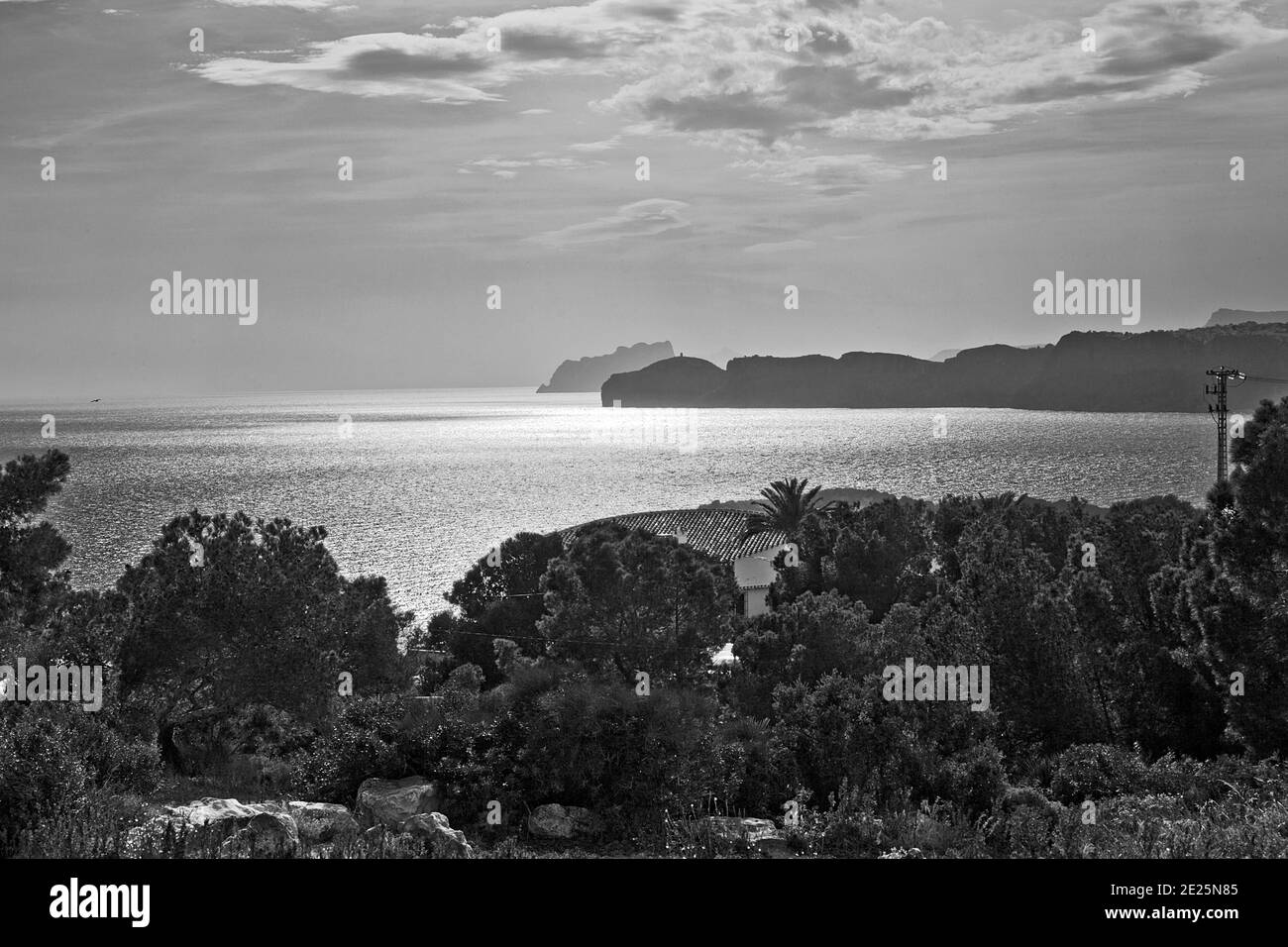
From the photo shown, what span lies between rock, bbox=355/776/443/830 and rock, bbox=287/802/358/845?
38cm

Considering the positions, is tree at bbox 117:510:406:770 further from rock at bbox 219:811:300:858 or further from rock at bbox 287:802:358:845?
rock at bbox 219:811:300:858

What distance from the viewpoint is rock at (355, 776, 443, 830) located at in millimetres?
11852

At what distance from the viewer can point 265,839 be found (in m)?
8.13

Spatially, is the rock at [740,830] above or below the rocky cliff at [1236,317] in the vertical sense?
below

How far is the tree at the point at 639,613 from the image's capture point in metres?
23.7

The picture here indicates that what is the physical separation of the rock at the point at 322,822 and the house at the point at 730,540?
90.5 ft

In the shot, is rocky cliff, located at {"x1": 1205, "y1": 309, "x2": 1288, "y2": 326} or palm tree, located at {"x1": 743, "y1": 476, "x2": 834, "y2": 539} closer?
palm tree, located at {"x1": 743, "y1": 476, "x2": 834, "y2": 539}

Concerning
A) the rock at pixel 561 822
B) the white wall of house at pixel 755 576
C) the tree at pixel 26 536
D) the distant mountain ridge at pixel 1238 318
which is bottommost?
the white wall of house at pixel 755 576

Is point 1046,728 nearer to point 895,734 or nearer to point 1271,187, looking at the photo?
point 895,734

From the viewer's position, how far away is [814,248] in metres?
73.8

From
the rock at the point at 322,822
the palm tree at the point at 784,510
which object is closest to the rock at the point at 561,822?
the rock at the point at 322,822

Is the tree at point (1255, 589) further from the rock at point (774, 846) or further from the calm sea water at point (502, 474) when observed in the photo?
the calm sea water at point (502, 474)

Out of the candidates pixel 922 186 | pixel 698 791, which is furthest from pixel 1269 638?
pixel 922 186

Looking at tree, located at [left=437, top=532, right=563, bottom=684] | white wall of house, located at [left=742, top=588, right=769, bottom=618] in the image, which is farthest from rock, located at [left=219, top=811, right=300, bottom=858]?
white wall of house, located at [left=742, top=588, right=769, bottom=618]
